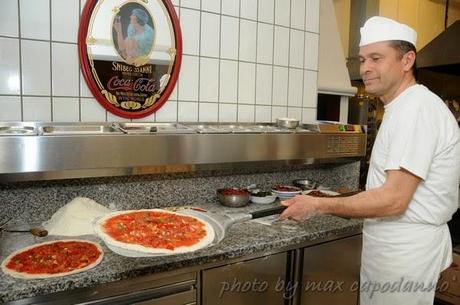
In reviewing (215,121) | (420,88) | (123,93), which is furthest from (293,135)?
(123,93)

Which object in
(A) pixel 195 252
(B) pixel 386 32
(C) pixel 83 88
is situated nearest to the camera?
(B) pixel 386 32

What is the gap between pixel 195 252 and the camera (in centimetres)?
162

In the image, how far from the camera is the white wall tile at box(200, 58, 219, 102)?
233 cm

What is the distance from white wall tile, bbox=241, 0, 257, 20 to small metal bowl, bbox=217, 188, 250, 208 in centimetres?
119

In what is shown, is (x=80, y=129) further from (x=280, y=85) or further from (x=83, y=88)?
(x=280, y=85)

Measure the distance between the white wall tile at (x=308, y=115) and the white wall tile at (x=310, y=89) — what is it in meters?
0.03

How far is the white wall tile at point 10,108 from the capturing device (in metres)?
1.79

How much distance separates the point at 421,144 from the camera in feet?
4.57

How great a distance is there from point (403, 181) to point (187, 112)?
4.45 feet

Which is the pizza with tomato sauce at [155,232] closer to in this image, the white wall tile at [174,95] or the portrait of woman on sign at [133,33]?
the white wall tile at [174,95]

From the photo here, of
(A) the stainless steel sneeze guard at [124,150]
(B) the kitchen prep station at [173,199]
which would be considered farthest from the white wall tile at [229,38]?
(A) the stainless steel sneeze guard at [124,150]

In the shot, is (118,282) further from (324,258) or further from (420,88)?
(420,88)

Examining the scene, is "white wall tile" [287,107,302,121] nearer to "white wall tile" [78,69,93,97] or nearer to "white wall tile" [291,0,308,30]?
"white wall tile" [291,0,308,30]

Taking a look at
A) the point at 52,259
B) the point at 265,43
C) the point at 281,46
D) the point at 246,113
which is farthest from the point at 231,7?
the point at 52,259
